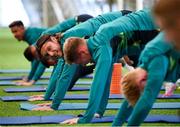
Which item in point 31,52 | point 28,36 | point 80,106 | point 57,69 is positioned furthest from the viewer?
point 28,36

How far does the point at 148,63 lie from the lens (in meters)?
2.77

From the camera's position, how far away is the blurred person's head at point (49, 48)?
14.2 feet

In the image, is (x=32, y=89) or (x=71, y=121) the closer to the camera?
(x=71, y=121)

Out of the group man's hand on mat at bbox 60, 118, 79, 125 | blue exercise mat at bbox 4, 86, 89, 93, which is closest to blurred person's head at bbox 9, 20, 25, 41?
blue exercise mat at bbox 4, 86, 89, 93

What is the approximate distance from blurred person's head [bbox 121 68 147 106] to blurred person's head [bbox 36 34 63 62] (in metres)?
1.60

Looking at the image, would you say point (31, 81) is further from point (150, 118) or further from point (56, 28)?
point (150, 118)

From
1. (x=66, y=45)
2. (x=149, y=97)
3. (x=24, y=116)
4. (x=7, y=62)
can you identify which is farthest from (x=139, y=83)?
(x=7, y=62)

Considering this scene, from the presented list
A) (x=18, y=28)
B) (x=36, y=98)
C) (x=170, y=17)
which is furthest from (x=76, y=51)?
(x=18, y=28)

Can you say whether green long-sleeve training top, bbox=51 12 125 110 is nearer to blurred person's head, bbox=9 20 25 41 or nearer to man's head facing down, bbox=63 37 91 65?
man's head facing down, bbox=63 37 91 65

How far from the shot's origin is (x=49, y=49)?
4344 millimetres

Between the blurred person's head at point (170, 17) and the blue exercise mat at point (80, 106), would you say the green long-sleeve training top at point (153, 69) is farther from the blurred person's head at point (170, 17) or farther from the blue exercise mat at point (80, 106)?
the blue exercise mat at point (80, 106)

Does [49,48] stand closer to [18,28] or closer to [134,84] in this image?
[134,84]

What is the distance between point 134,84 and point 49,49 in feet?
5.57

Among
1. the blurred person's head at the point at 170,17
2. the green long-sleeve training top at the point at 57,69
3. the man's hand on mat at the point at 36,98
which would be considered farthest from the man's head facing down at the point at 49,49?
the blurred person's head at the point at 170,17
